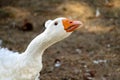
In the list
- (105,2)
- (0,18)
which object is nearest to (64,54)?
(0,18)

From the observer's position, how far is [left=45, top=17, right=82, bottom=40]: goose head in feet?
8.35

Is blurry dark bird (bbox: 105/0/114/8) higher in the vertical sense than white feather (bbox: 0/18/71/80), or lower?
higher

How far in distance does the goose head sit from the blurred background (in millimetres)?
1448

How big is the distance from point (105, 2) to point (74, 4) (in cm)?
59

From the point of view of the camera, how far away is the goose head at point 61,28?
2545 mm

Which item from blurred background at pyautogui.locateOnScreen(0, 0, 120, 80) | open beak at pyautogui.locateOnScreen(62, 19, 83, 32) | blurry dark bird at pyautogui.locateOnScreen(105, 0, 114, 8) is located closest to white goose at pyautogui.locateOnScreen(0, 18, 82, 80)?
open beak at pyautogui.locateOnScreen(62, 19, 83, 32)

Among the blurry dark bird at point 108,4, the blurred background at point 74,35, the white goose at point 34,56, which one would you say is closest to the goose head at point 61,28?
the white goose at point 34,56

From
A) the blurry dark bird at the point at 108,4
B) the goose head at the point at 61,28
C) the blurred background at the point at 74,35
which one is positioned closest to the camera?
the goose head at the point at 61,28

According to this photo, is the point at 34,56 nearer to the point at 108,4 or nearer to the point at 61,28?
the point at 61,28

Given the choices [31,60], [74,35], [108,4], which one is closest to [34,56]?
[31,60]

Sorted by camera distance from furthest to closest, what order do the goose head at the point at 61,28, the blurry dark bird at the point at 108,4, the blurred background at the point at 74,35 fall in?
the blurry dark bird at the point at 108,4 < the blurred background at the point at 74,35 < the goose head at the point at 61,28

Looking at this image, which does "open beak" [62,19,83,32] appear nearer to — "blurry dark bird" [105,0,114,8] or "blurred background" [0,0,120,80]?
"blurred background" [0,0,120,80]

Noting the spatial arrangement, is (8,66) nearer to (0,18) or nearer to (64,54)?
(64,54)

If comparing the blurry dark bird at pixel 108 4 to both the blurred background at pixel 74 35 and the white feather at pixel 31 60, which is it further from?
the white feather at pixel 31 60
